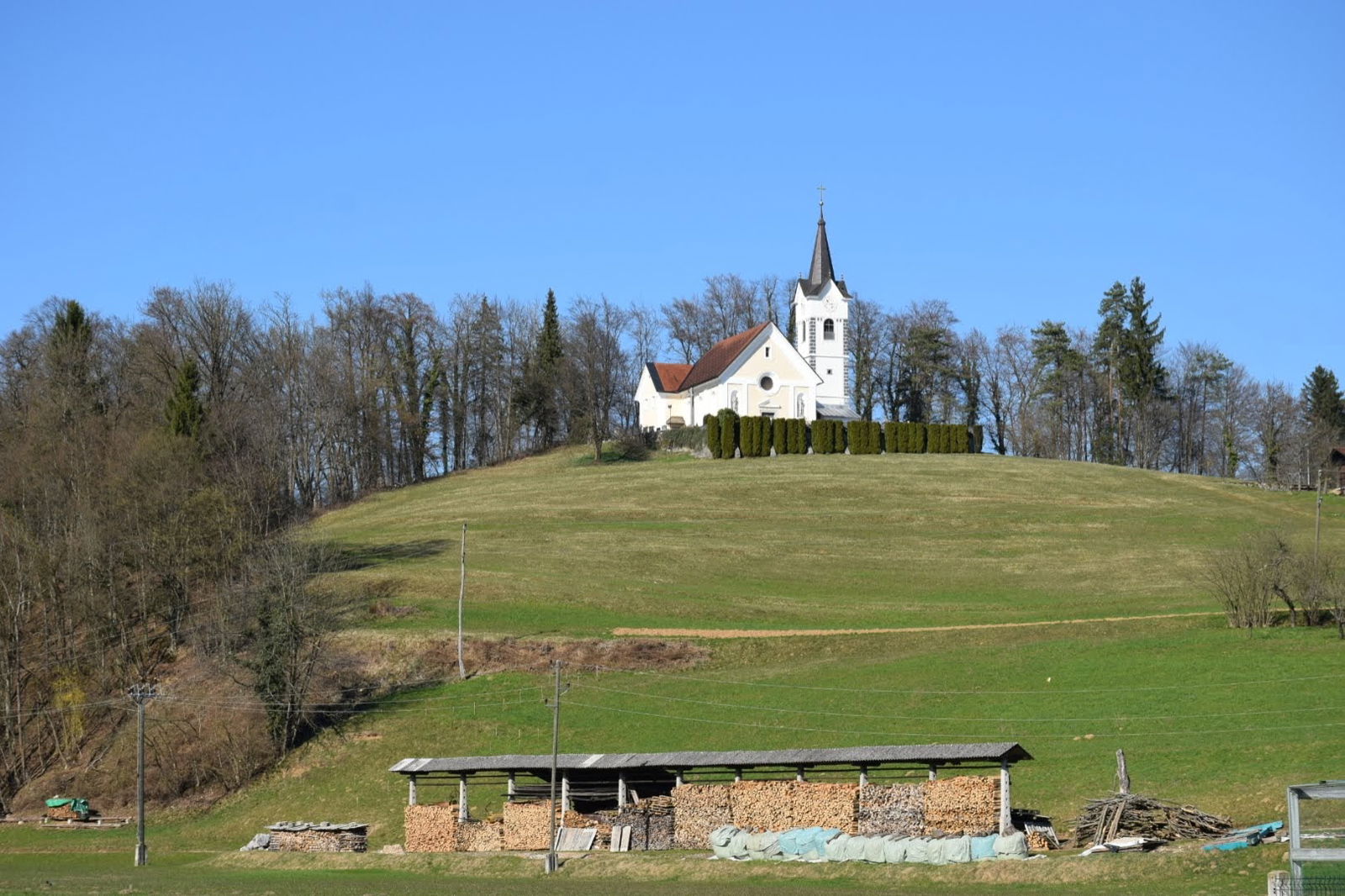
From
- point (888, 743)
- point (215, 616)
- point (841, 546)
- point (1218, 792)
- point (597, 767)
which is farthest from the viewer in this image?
point (841, 546)

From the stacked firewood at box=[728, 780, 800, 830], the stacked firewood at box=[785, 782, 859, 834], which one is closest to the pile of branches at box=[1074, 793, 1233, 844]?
the stacked firewood at box=[785, 782, 859, 834]

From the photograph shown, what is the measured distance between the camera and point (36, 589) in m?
57.1

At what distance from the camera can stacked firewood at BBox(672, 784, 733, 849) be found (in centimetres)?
3428

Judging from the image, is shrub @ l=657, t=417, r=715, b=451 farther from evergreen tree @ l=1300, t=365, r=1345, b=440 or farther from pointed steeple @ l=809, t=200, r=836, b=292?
evergreen tree @ l=1300, t=365, r=1345, b=440

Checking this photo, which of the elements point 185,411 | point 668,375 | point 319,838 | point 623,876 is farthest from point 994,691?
point 668,375

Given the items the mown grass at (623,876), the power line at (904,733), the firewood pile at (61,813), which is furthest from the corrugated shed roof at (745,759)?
the firewood pile at (61,813)

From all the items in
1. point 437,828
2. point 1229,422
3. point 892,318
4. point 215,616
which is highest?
point 892,318

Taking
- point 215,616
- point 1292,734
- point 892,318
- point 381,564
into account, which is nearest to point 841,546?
point 381,564

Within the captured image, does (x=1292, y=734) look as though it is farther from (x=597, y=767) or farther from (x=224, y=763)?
(x=224, y=763)

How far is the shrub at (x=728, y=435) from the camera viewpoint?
9931 centimetres

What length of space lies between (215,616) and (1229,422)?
305 ft

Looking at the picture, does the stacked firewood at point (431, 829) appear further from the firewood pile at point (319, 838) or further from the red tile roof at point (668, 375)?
the red tile roof at point (668, 375)

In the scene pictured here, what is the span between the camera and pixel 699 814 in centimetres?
3453

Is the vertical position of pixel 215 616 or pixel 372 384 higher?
pixel 372 384
